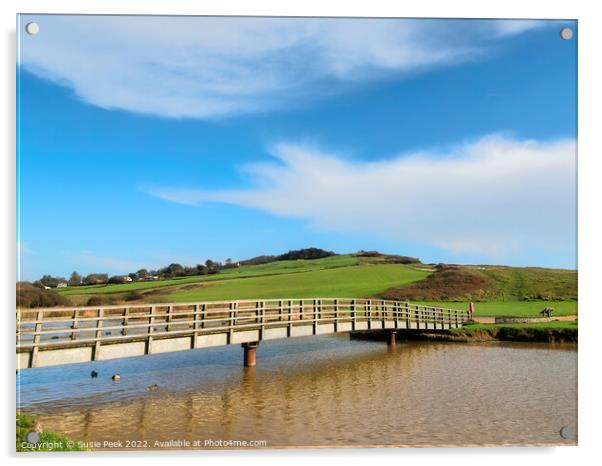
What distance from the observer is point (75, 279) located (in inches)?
623

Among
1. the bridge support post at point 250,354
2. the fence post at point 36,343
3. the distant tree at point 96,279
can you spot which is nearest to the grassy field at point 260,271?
the distant tree at point 96,279

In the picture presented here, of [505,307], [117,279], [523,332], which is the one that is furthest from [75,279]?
[505,307]

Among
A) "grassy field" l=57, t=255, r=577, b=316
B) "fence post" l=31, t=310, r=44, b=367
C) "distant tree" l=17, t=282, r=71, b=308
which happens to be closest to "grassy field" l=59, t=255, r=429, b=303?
"grassy field" l=57, t=255, r=577, b=316

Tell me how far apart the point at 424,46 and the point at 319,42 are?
2678 millimetres

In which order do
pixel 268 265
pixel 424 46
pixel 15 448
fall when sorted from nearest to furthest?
pixel 15 448
pixel 424 46
pixel 268 265

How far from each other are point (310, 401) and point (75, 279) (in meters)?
8.50

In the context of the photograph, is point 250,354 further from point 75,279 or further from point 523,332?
point 523,332

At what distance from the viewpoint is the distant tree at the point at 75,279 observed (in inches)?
596

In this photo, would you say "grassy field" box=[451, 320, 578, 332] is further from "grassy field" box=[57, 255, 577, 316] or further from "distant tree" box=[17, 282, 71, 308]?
"distant tree" box=[17, 282, 71, 308]

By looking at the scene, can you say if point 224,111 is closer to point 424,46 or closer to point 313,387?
point 424,46

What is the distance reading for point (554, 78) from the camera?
1217 cm
